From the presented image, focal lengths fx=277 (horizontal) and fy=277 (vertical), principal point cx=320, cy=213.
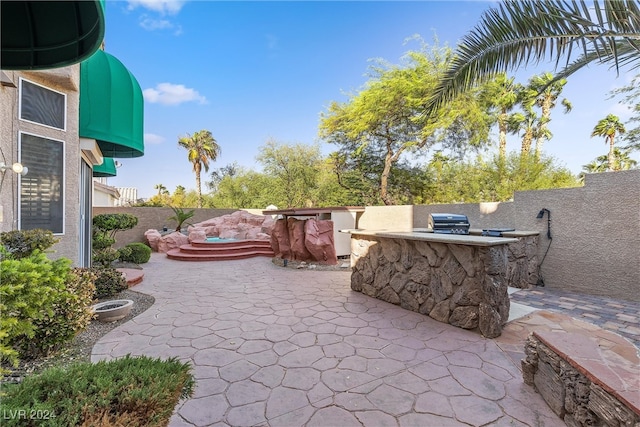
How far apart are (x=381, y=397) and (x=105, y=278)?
220 inches

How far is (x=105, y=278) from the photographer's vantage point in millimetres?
5430

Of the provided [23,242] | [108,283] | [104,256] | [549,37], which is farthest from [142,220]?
[549,37]

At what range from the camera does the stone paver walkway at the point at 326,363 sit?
2.30 meters

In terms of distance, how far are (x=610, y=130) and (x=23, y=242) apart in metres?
27.1

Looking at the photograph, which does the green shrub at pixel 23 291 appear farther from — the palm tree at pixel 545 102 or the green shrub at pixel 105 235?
the palm tree at pixel 545 102

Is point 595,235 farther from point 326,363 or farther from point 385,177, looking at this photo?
point 385,177

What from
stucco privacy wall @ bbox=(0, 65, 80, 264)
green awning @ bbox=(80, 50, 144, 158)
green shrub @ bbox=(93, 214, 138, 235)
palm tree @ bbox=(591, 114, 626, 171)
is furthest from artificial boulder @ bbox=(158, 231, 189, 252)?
palm tree @ bbox=(591, 114, 626, 171)

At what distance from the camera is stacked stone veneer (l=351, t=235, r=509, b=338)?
3.71 metres

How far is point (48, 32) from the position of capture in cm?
199

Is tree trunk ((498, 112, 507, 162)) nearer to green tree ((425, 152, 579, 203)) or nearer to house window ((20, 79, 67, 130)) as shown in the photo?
green tree ((425, 152, 579, 203))

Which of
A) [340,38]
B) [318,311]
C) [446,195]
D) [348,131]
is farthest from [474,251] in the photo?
[348,131]

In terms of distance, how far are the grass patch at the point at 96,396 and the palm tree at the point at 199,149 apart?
26427 mm

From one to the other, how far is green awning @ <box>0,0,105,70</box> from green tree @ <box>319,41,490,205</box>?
13.0 metres

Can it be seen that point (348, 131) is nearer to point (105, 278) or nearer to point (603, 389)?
point (105, 278)
